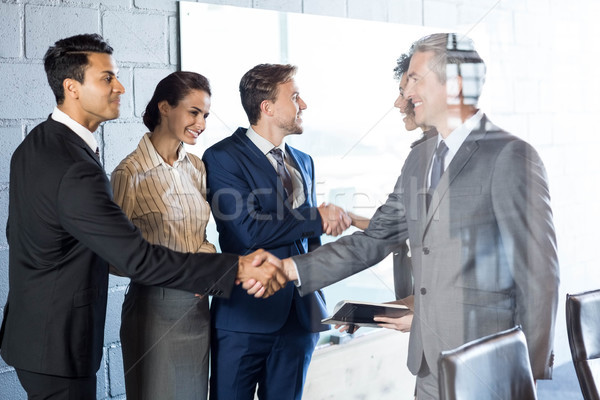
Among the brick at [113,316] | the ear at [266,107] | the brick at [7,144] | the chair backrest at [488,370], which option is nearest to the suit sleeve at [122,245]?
the brick at [113,316]

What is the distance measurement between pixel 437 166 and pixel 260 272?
43cm

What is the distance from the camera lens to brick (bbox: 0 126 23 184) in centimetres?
134

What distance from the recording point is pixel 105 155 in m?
1.33

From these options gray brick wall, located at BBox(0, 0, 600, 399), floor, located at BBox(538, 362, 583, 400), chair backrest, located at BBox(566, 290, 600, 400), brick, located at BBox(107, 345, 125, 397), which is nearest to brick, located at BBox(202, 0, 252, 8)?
gray brick wall, located at BBox(0, 0, 600, 399)

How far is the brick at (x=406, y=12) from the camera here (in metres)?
1.47

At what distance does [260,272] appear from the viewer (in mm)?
1353

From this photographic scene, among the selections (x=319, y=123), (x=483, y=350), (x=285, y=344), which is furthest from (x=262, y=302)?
(x=483, y=350)

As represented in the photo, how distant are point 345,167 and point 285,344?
428 mm

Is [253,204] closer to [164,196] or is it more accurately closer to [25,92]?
[164,196]

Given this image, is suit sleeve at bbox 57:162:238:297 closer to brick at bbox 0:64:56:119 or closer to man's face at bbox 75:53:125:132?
man's face at bbox 75:53:125:132

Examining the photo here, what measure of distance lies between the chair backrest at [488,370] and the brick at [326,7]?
2.61 feet

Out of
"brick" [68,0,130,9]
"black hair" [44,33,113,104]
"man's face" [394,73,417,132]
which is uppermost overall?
"brick" [68,0,130,9]

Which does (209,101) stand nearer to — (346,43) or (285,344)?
(346,43)

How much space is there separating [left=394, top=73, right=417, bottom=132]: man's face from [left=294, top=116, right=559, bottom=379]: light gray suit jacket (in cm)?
6
